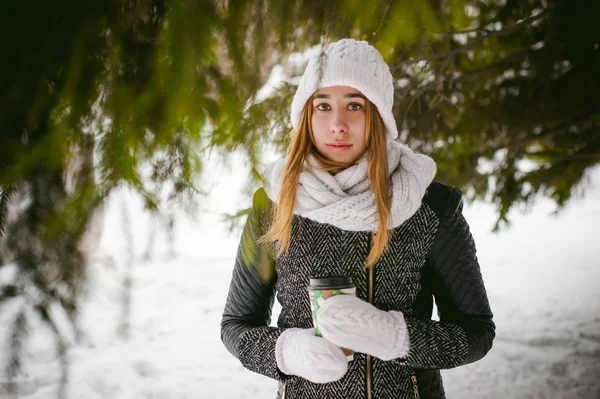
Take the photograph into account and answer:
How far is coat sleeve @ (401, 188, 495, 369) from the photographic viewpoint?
1.21 metres

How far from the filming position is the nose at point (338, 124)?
1.29 meters

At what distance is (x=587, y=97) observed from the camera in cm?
284

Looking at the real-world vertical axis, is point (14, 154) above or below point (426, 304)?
above

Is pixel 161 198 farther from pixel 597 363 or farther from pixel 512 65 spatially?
pixel 597 363

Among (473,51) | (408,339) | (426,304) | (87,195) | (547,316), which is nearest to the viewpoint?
(87,195)

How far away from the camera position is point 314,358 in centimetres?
109

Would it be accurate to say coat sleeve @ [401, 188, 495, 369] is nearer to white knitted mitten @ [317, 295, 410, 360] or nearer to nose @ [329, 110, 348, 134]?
white knitted mitten @ [317, 295, 410, 360]

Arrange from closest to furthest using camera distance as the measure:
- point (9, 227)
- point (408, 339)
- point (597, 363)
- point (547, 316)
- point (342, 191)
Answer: point (9, 227) → point (408, 339) → point (342, 191) → point (597, 363) → point (547, 316)

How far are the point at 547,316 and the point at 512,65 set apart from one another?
126 inches

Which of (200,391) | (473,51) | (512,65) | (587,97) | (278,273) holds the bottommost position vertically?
(200,391)

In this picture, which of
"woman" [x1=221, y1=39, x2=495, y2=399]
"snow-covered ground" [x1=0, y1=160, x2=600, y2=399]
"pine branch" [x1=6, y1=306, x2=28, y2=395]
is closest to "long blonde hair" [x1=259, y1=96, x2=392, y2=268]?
"woman" [x1=221, y1=39, x2=495, y2=399]

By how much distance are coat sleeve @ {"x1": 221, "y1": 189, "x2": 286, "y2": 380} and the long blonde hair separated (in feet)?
0.19

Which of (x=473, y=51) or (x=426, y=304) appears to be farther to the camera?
(x=473, y=51)

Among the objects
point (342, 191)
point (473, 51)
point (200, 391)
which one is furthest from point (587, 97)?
point (200, 391)
